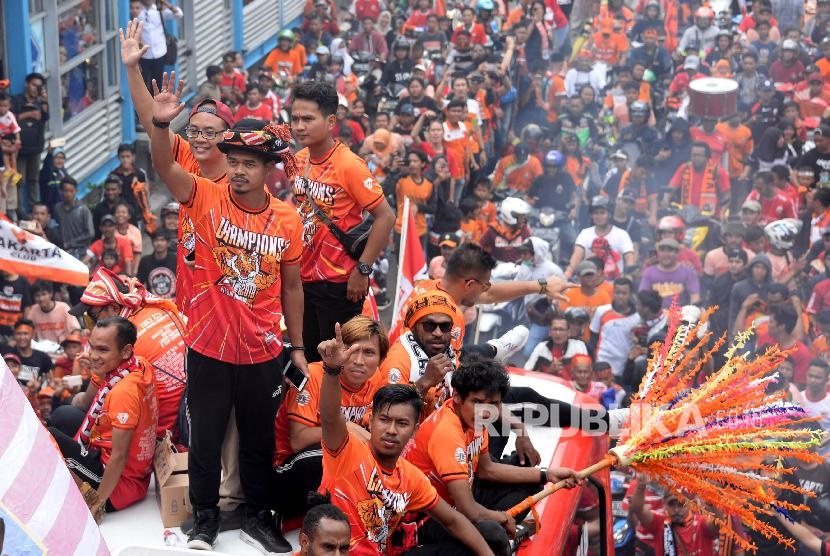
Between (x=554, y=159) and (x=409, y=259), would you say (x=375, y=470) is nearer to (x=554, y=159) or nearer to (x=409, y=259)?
(x=409, y=259)

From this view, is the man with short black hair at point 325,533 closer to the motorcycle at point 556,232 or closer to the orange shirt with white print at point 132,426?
the orange shirt with white print at point 132,426

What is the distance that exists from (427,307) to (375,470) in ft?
4.49

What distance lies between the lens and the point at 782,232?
13672 mm

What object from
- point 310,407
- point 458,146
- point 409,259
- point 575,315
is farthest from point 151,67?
point 310,407

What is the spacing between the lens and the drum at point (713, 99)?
58.9ft

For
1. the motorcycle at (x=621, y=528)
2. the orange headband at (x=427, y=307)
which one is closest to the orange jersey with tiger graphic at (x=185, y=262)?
the orange headband at (x=427, y=307)

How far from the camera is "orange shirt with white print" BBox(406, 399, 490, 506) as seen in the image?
6199mm

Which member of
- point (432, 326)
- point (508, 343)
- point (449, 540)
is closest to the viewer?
point (449, 540)

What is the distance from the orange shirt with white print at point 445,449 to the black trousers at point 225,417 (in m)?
0.69

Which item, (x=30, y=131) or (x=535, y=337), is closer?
(x=535, y=337)

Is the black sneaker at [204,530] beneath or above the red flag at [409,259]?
above

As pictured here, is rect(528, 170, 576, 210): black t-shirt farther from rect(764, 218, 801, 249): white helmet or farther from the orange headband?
the orange headband

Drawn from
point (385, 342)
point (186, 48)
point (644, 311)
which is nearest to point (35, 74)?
point (186, 48)

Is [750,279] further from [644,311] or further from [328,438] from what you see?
[328,438]
